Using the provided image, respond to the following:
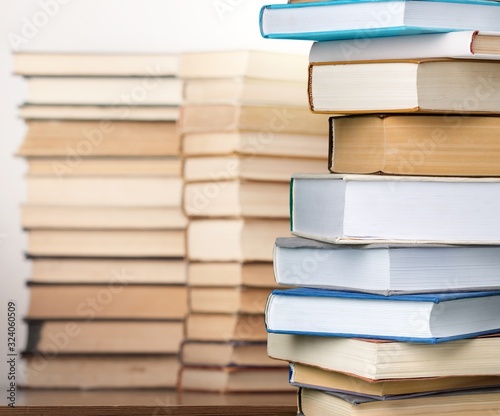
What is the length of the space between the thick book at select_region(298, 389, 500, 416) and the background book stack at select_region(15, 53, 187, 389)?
2.11ft

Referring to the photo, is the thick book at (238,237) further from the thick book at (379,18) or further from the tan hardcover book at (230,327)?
the thick book at (379,18)

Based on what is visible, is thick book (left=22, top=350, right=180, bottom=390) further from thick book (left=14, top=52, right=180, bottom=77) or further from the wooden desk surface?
thick book (left=14, top=52, right=180, bottom=77)

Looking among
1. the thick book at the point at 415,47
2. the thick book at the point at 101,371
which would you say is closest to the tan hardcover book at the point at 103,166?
the thick book at the point at 101,371

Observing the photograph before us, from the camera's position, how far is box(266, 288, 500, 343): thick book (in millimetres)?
1157

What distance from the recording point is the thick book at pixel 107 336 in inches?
74.3

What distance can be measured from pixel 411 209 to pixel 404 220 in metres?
0.01

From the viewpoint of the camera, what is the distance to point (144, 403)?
66.6 inches

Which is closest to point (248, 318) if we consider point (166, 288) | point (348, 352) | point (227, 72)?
point (166, 288)

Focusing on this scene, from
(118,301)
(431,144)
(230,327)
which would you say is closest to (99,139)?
(118,301)

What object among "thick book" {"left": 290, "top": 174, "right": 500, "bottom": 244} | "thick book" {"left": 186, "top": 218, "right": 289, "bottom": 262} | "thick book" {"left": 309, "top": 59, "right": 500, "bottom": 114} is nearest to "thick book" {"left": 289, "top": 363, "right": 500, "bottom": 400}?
"thick book" {"left": 290, "top": 174, "right": 500, "bottom": 244}

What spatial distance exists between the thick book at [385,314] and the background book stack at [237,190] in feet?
1.91

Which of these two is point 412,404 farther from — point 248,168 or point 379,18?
point 248,168

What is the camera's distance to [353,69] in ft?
4.04

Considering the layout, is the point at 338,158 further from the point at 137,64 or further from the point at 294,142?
the point at 137,64
